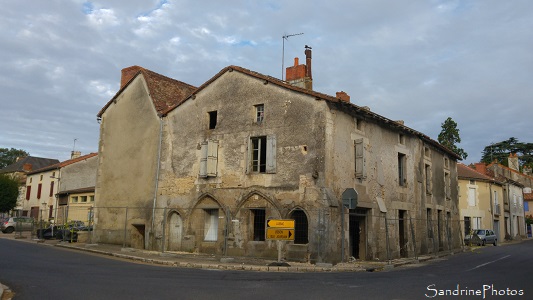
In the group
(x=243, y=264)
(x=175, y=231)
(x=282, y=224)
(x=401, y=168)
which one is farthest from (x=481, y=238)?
(x=243, y=264)

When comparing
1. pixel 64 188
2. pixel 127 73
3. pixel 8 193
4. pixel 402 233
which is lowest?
pixel 402 233

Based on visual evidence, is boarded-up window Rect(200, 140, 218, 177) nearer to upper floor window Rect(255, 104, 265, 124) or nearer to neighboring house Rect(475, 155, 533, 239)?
upper floor window Rect(255, 104, 265, 124)

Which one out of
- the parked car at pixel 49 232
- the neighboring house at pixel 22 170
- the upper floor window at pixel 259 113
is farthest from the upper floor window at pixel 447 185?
the neighboring house at pixel 22 170

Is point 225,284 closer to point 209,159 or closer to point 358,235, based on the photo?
point 209,159

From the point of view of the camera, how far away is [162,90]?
2409 centimetres

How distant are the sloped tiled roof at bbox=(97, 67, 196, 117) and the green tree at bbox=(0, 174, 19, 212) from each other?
2777 cm

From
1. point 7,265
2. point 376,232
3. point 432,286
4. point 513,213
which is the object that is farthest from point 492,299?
point 513,213

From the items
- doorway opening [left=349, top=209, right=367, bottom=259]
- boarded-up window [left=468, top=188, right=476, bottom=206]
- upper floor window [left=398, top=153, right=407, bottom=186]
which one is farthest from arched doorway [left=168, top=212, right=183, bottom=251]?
boarded-up window [left=468, top=188, right=476, bottom=206]

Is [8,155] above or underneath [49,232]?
above

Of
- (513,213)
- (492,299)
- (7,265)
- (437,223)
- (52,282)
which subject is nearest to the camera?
(492,299)

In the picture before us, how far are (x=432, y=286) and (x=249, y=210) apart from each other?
30.8ft

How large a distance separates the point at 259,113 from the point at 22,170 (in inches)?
1848

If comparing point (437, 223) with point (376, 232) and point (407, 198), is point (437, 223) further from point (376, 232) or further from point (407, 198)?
point (376, 232)

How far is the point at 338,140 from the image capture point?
57.9 feet
